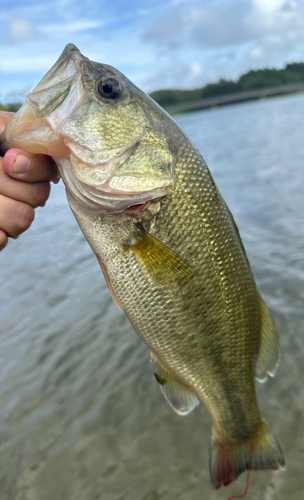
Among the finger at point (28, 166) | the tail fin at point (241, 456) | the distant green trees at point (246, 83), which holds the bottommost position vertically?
the tail fin at point (241, 456)

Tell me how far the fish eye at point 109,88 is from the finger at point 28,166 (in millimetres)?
456

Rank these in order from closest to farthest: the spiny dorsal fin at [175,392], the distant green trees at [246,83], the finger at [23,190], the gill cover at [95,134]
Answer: the gill cover at [95,134] → the finger at [23,190] → the spiny dorsal fin at [175,392] → the distant green trees at [246,83]

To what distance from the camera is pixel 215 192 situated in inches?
83.4

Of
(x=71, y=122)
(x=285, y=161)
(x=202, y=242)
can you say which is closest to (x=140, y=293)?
(x=202, y=242)

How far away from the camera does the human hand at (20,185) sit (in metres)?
1.84

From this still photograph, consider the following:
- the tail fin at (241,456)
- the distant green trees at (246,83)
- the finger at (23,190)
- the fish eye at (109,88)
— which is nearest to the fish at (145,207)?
the fish eye at (109,88)

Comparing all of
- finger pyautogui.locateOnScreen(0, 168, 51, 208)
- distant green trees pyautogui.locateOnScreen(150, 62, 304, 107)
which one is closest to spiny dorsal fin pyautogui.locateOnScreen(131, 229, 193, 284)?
finger pyautogui.locateOnScreen(0, 168, 51, 208)

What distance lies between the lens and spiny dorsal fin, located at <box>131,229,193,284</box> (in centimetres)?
195

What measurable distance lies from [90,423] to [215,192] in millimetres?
3110

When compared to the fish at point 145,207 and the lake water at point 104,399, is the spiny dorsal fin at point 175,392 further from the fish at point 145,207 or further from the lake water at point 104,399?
the lake water at point 104,399

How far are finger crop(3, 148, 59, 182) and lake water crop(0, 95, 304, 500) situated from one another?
9.46 feet

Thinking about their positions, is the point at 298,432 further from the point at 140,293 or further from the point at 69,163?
the point at 69,163

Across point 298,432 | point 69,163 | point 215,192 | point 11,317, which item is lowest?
point 298,432

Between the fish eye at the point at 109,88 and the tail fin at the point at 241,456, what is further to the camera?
the tail fin at the point at 241,456
